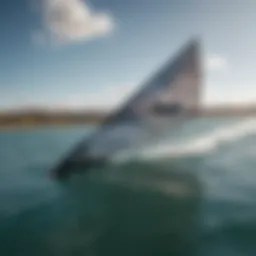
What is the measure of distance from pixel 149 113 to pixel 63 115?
469 mm

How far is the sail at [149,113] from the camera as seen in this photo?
1.90 meters

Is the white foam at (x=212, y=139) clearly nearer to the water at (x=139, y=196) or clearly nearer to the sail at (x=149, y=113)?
the water at (x=139, y=196)

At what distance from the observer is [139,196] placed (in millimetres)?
1908

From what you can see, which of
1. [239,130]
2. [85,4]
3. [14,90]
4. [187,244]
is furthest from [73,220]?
[85,4]

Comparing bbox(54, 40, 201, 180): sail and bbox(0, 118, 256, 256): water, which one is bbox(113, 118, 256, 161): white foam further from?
bbox(54, 40, 201, 180): sail

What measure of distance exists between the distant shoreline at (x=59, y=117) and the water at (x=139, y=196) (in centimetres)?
4

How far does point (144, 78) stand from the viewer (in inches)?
74.7

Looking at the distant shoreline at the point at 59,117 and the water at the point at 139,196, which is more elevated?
the distant shoreline at the point at 59,117

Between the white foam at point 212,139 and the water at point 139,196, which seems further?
the white foam at point 212,139

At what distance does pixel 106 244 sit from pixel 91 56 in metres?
0.99

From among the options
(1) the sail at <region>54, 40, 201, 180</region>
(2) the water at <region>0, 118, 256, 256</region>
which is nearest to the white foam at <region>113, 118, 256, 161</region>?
(2) the water at <region>0, 118, 256, 256</region>

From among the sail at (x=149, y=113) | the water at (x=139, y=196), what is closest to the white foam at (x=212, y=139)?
the water at (x=139, y=196)

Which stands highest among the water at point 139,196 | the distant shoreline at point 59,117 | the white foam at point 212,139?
the distant shoreline at point 59,117

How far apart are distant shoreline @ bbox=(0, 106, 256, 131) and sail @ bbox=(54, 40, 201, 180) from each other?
0.07 meters
